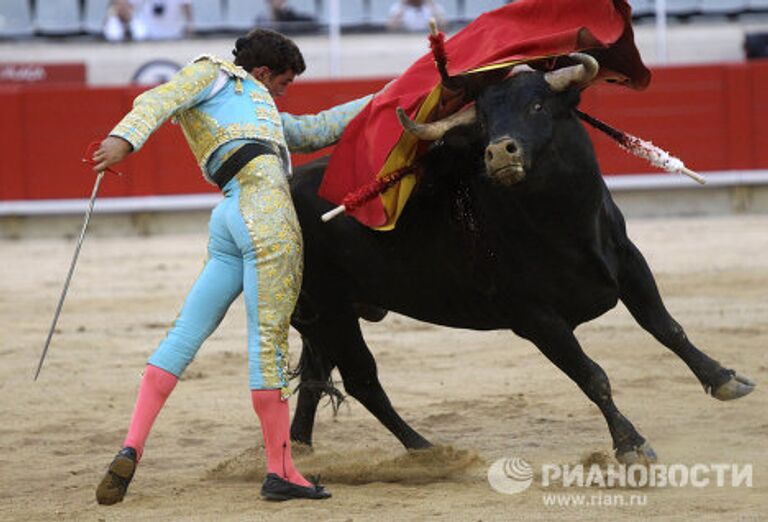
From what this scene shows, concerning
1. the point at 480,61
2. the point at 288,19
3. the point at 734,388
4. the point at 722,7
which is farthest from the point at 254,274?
the point at 722,7

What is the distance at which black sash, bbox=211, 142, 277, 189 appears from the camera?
3.79 metres

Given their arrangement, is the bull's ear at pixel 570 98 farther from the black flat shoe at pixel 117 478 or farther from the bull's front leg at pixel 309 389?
the black flat shoe at pixel 117 478

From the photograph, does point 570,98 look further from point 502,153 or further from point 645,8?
point 645,8

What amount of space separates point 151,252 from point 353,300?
578cm

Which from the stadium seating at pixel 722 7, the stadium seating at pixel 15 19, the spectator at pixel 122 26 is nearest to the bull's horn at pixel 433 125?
the spectator at pixel 122 26

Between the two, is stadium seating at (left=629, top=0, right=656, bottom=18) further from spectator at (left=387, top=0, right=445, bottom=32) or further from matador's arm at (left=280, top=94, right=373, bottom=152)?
matador's arm at (left=280, top=94, right=373, bottom=152)

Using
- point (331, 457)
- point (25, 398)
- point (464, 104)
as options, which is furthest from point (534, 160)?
point (25, 398)

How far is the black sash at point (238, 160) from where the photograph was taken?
12.4 feet

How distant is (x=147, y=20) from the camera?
12320 millimetres

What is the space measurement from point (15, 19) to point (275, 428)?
9327 millimetres

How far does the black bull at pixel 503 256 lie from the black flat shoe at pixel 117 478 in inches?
32.0

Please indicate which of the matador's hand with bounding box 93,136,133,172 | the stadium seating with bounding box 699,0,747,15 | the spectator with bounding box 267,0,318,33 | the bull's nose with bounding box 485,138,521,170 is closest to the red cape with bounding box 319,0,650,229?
the bull's nose with bounding box 485,138,521,170

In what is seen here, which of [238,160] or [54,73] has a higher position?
[238,160]

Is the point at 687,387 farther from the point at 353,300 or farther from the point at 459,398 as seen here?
the point at 353,300
